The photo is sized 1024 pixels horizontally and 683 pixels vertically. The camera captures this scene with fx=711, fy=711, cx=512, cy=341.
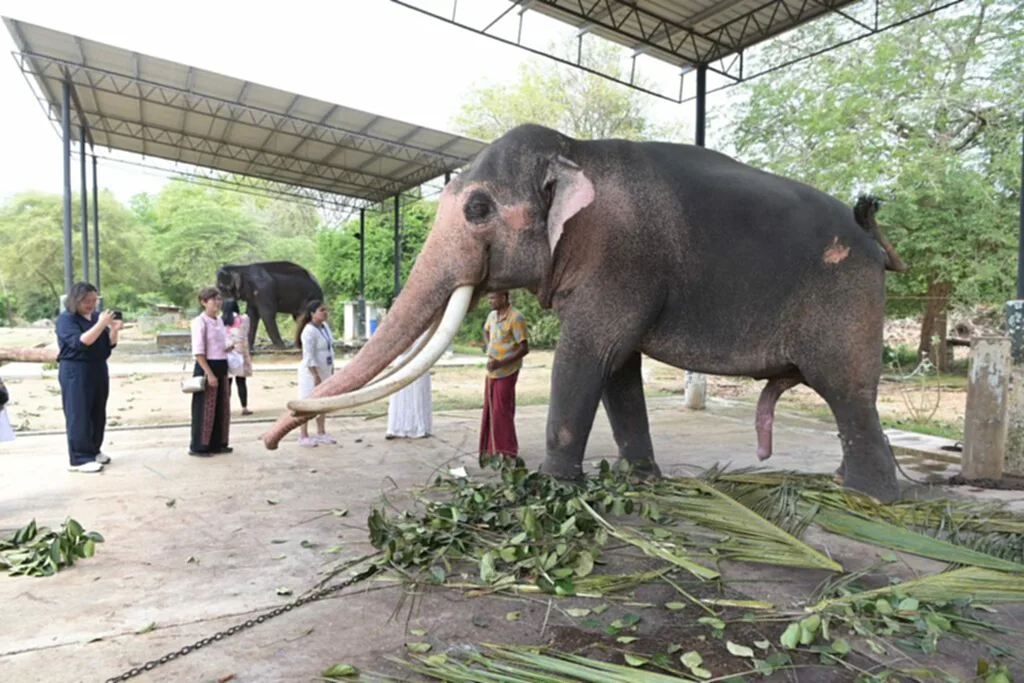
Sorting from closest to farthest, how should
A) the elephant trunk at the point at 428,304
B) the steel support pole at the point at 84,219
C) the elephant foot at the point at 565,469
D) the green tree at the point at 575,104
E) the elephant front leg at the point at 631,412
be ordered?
the elephant trunk at the point at 428,304, the elephant foot at the point at 565,469, the elephant front leg at the point at 631,412, the steel support pole at the point at 84,219, the green tree at the point at 575,104

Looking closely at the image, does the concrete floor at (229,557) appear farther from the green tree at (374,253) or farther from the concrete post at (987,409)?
the green tree at (374,253)

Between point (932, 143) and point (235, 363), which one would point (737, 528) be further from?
point (932, 143)

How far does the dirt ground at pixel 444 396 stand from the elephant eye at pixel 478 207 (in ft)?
16.7

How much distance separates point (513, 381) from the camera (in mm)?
5422

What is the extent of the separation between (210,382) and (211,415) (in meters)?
0.28

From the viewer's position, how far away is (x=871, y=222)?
12.8ft

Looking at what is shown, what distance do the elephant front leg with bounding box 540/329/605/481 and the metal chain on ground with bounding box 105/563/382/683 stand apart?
1.20 metres

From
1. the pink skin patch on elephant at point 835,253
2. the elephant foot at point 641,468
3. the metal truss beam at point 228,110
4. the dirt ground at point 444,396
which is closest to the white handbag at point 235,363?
the dirt ground at point 444,396

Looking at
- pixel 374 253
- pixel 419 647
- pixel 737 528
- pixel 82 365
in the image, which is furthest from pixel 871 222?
pixel 374 253

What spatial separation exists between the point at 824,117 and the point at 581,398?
13.0 m

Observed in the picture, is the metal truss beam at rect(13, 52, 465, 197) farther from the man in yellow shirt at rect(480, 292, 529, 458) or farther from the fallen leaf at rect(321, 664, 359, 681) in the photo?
the fallen leaf at rect(321, 664, 359, 681)

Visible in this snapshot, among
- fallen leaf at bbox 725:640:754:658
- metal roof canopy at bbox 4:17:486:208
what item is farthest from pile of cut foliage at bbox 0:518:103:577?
metal roof canopy at bbox 4:17:486:208

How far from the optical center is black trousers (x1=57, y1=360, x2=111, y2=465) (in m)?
5.11

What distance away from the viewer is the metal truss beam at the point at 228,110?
40.4 ft
